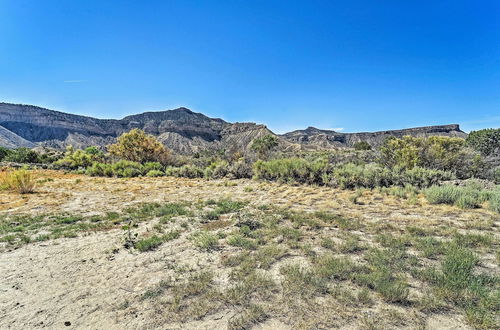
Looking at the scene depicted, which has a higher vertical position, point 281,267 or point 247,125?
point 247,125

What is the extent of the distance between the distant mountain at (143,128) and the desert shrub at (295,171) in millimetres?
71503

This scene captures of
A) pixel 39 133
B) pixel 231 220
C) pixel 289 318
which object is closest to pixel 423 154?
pixel 231 220

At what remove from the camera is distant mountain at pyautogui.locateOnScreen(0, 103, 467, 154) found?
92.1 metres

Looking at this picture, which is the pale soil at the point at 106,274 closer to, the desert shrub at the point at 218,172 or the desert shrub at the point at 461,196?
the desert shrub at the point at 461,196

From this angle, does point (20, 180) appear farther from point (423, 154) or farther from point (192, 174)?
point (423, 154)

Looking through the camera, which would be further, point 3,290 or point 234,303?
point 3,290

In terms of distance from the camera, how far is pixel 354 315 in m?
2.86

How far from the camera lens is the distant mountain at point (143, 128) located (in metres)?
92.1

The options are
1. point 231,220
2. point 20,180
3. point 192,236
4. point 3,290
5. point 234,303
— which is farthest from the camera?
point 20,180

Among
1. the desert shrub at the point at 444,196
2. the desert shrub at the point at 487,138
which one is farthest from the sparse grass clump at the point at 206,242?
the desert shrub at the point at 487,138

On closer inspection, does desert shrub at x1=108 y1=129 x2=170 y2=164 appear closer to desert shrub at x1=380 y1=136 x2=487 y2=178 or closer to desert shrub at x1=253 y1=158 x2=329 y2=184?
desert shrub at x1=253 y1=158 x2=329 y2=184

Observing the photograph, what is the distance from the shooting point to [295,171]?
1374 centimetres

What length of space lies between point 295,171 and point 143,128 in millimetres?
104874

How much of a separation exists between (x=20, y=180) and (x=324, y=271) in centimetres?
1376
